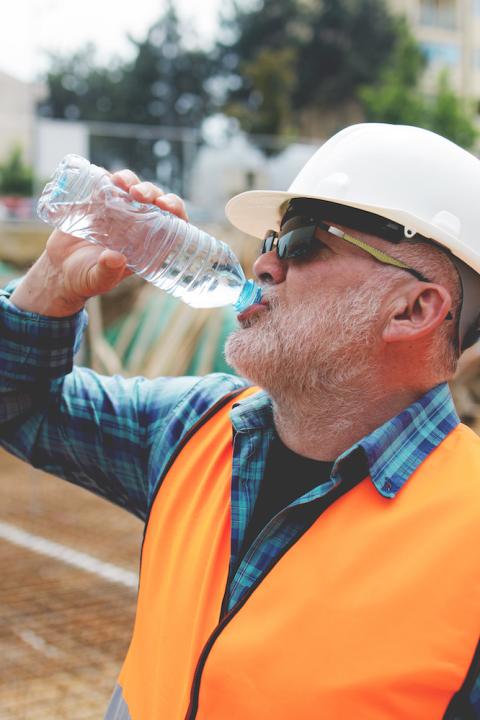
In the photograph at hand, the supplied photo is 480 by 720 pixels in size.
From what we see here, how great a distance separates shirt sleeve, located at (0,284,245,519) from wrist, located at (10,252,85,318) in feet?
0.08

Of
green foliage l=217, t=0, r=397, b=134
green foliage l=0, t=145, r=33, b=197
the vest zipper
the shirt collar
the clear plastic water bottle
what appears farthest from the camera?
green foliage l=217, t=0, r=397, b=134

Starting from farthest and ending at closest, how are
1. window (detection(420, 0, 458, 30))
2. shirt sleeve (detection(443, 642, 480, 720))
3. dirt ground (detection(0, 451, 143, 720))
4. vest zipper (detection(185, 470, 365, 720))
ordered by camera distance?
window (detection(420, 0, 458, 30))
dirt ground (detection(0, 451, 143, 720))
vest zipper (detection(185, 470, 365, 720))
shirt sleeve (detection(443, 642, 480, 720))

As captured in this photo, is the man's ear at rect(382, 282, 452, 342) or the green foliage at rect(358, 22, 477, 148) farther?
the green foliage at rect(358, 22, 477, 148)

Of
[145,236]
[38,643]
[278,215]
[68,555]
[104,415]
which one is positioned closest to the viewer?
[104,415]

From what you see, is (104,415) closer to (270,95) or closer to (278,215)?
(278,215)

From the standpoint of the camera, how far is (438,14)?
56062 mm

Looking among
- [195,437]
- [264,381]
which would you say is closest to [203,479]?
[195,437]

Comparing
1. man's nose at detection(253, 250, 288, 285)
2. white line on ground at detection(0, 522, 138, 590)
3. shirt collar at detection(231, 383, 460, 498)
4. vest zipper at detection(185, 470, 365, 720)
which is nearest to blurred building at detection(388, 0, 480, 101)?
white line on ground at detection(0, 522, 138, 590)

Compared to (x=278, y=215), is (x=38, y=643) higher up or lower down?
lower down

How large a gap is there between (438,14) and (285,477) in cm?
6149

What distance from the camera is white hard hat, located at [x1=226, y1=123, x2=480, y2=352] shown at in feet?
6.42

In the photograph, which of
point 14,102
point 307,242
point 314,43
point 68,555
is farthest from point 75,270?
point 14,102

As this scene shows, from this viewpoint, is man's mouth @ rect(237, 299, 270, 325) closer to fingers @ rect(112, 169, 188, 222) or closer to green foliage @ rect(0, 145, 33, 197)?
fingers @ rect(112, 169, 188, 222)

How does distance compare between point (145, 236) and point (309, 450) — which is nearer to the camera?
point (309, 450)
